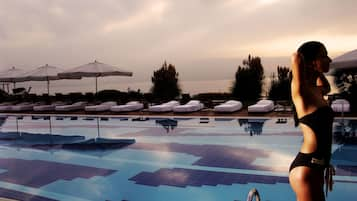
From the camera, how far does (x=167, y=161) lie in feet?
20.6

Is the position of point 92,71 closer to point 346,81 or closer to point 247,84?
point 247,84

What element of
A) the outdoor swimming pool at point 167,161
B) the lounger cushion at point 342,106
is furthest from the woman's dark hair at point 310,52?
the lounger cushion at point 342,106

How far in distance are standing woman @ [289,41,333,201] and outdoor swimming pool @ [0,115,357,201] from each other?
2.79 metres

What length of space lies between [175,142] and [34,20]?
27.0ft

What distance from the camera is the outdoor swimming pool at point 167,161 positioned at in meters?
4.57

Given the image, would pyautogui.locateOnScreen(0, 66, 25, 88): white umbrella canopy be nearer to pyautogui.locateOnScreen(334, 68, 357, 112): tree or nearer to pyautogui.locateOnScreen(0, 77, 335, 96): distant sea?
pyautogui.locateOnScreen(0, 77, 335, 96): distant sea

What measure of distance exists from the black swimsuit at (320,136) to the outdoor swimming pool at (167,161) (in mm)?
2792

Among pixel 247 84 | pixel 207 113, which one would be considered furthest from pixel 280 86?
pixel 207 113

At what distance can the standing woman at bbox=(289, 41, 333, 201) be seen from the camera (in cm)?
148

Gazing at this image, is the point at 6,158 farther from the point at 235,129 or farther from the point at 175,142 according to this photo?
the point at 235,129

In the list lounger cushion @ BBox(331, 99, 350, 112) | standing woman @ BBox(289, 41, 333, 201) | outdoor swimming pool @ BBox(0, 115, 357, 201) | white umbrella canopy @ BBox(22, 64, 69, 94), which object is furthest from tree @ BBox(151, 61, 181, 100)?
standing woman @ BBox(289, 41, 333, 201)

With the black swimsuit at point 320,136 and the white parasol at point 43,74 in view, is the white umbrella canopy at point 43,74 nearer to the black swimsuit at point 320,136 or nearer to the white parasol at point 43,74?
the white parasol at point 43,74

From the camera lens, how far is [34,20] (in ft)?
40.8

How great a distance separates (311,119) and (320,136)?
10 cm
